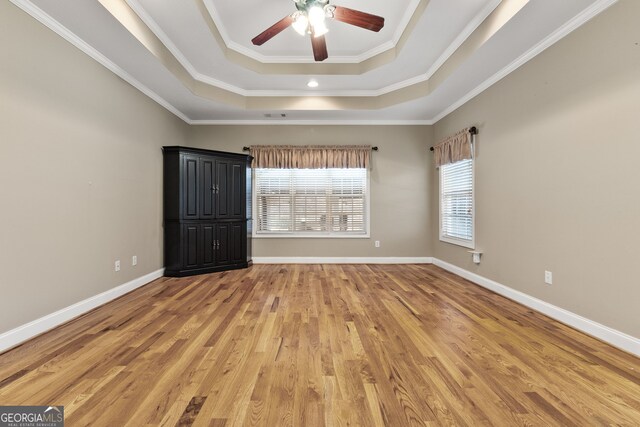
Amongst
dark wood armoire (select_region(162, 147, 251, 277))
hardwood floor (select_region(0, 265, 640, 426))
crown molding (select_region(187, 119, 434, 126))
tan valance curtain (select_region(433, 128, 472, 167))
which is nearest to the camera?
hardwood floor (select_region(0, 265, 640, 426))

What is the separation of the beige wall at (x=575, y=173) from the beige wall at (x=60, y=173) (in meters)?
4.60

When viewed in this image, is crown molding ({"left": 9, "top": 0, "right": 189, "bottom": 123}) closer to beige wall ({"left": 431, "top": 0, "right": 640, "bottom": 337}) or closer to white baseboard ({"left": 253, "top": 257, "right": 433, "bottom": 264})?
white baseboard ({"left": 253, "top": 257, "right": 433, "bottom": 264})

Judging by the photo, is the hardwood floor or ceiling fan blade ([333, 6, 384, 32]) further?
ceiling fan blade ([333, 6, 384, 32])

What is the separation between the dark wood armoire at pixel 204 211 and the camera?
170 inches

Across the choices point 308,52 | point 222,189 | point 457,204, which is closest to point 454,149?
point 457,204

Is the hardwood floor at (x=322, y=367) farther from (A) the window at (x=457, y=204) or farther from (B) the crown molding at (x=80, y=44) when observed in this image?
(B) the crown molding at (x=80, y=44)

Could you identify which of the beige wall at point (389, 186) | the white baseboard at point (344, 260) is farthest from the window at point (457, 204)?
the white baseboard at point (344, 260)

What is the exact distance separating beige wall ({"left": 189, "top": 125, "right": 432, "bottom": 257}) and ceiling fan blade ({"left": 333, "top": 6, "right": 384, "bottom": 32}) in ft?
9.45

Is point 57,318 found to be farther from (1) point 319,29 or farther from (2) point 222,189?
(1) point 319,29

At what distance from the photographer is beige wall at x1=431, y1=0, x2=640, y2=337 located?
2105 millimetres

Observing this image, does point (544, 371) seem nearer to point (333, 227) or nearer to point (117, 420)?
point (117, 420)

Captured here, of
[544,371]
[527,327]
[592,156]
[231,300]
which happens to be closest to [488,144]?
[592,156]

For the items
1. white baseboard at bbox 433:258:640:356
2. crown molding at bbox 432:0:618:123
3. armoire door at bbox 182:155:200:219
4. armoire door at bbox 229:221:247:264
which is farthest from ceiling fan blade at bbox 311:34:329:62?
white baseboard at bbox 433:258:640:356

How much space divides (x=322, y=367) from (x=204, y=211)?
3.45 meters
